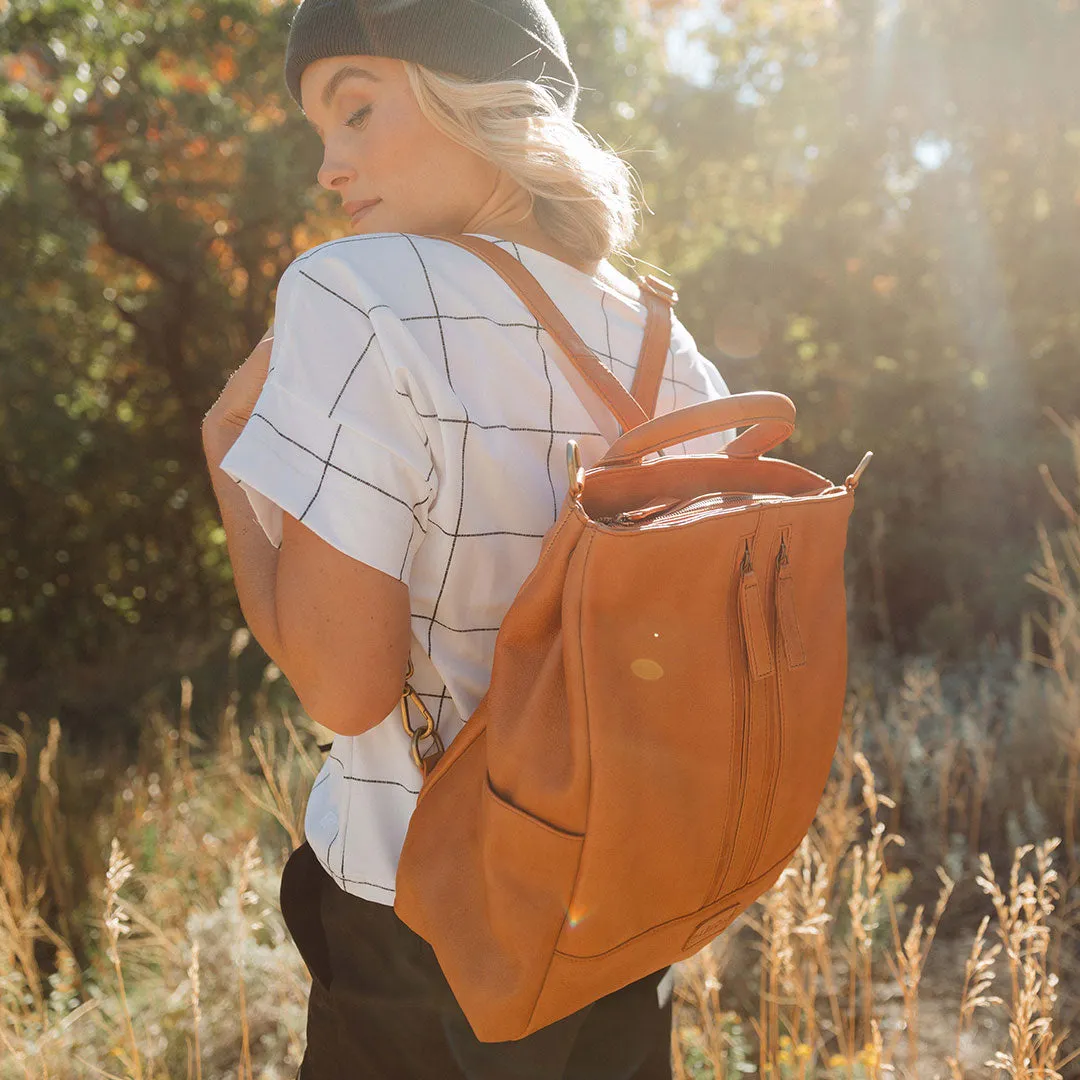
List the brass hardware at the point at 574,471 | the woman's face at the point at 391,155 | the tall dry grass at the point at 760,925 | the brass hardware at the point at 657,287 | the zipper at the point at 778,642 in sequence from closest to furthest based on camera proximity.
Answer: the brass hardware at the point at 574,471, the zipper at the point at 778,642, the woman's face at the point at 391,155, the brass hardware at the point at 657,287, the tall dry grass at the point at 760,925

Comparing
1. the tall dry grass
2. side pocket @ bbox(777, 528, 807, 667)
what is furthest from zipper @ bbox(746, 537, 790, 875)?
the tall dry grass

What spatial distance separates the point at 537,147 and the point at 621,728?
2.17ft

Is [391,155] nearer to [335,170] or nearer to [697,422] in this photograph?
[335,170]

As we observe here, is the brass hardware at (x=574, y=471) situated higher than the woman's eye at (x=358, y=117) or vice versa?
the woman's eye at (x=358, y=117)

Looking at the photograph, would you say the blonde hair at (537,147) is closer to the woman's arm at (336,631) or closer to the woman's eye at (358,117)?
the woman's eye at (358,117)

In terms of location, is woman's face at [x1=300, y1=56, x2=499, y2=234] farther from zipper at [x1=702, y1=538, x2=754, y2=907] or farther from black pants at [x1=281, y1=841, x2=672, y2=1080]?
black pants at [x1=281, y1=841, x2=672, y2=1080]

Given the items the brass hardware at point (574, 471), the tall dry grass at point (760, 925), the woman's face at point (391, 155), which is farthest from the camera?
the tall dry grass at point (760, 925)

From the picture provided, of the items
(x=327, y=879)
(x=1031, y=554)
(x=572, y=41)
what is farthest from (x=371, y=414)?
(x=572, y=41)

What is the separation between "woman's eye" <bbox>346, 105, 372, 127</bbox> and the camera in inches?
44.7

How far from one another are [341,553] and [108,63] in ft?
21.5

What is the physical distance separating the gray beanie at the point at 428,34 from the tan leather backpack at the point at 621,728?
0.82 feet

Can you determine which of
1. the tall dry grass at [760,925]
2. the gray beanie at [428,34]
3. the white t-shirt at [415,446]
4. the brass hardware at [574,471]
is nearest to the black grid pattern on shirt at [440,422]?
the white t-shirt at [415,446]

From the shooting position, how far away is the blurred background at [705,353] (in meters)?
3.51

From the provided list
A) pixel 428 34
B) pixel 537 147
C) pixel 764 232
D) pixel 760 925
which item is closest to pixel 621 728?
pixel 537 147
